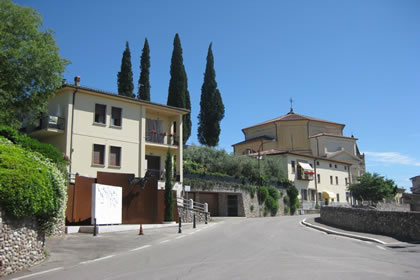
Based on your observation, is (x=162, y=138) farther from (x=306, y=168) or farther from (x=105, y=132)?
(x=306, y=168)

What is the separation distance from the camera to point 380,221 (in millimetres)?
16938

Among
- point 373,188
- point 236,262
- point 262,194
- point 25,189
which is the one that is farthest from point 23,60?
point 373,188

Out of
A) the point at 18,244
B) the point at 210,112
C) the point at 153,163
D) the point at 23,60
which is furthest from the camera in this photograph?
the point at 210,112

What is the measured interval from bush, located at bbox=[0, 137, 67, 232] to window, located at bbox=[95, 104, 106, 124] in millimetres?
15817

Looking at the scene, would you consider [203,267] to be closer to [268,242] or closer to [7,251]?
[7,251]

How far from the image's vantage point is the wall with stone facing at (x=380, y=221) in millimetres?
14594

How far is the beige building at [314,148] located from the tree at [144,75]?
17803mm

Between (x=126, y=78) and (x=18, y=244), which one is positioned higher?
(x=126, y=78)

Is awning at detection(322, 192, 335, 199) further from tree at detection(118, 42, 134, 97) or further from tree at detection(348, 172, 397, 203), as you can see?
tree at detection(118, 42, 134, 97)

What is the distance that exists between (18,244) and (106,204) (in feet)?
35.3

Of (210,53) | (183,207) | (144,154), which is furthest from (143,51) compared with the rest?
(183,207)

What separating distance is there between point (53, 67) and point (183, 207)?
12.5m

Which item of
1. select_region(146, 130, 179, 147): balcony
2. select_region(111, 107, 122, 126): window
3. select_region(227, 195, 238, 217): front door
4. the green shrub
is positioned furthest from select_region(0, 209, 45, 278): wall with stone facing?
the green shrub

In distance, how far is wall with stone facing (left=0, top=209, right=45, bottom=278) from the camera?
8617mm
